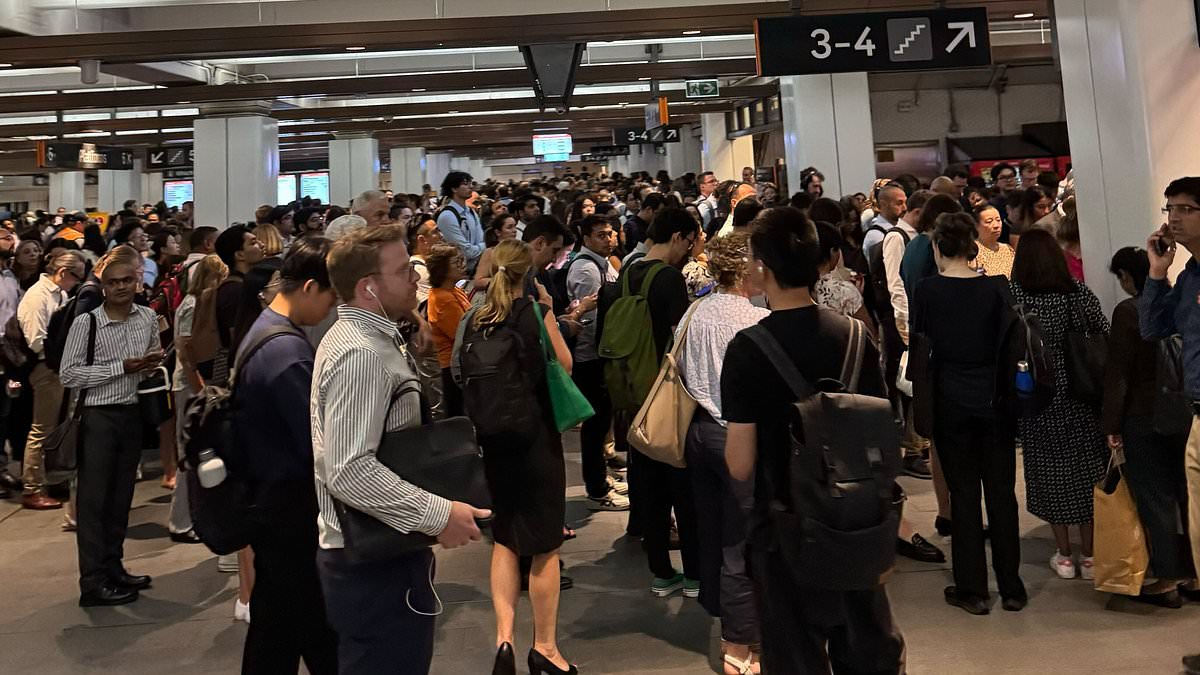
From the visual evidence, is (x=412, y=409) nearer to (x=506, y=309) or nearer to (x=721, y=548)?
(x=506, y=309)

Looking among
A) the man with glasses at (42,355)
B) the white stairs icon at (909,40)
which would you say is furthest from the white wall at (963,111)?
the man with glasses at (42,355)

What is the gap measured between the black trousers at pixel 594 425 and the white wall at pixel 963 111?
13762mm

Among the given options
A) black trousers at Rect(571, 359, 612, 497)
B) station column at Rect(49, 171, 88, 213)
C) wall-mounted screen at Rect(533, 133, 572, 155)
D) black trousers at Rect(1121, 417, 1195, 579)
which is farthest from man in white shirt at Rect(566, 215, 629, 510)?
station column at Rect(49, 171, 88, 213)

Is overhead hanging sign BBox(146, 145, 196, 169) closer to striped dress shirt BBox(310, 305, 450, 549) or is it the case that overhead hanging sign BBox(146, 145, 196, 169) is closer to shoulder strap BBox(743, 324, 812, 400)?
striped dress shirt BBox(310, 305, 450, 549)

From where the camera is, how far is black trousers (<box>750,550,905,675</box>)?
2.44m

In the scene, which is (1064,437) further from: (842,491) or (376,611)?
(376,611)

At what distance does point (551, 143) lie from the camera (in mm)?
28875

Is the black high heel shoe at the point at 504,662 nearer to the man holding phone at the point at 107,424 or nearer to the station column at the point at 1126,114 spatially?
the man holding phone at the point at 107,424

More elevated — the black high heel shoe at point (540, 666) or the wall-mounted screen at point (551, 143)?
the wall-mounted screen at point (551, 143)

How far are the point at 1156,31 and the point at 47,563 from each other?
6.88m

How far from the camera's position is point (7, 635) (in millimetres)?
4543

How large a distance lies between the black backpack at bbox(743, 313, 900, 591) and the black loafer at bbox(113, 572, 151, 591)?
3.97 metres

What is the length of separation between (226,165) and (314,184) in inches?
652

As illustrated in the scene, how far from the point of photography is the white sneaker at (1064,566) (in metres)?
4.60
